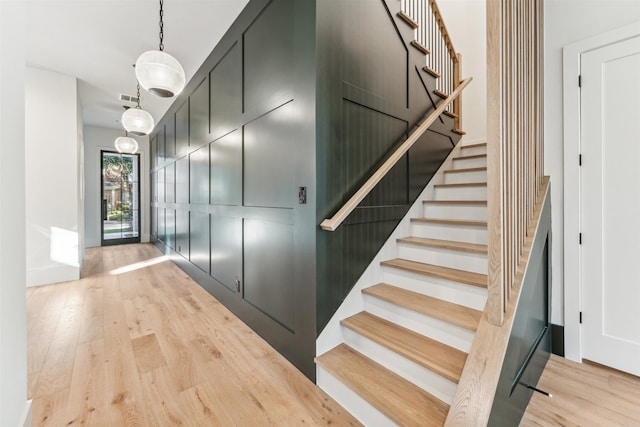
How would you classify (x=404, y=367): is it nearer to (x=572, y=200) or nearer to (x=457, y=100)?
(x=572, y=200)

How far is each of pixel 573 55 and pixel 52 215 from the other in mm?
6454

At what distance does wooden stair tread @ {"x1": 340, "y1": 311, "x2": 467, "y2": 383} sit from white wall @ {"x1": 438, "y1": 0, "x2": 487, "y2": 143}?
3.84m

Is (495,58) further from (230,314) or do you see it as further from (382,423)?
(230,314)

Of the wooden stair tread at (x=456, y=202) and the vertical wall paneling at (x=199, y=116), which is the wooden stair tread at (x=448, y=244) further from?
the vertical wall paneling at (x=199, y=116)

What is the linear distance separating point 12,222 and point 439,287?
2.42 metres

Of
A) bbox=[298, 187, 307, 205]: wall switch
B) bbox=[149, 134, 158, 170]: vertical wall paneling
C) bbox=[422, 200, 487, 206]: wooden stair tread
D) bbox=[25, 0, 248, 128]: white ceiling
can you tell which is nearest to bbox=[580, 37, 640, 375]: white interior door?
bbox=[422, 200, 487, 206]: wooden stair tread

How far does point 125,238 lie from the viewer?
24.6ft

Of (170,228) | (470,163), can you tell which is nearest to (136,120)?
(170,228)

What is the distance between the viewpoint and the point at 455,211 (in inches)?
109

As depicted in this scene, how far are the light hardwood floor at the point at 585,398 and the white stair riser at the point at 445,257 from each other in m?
0.85

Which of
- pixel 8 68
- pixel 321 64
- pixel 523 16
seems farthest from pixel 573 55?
pixel 8 68

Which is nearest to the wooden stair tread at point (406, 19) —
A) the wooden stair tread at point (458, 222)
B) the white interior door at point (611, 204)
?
the white interior door at point (611, 204)

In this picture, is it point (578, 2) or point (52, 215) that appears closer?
point (578, 2)

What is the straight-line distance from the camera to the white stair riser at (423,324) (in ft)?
5.33
